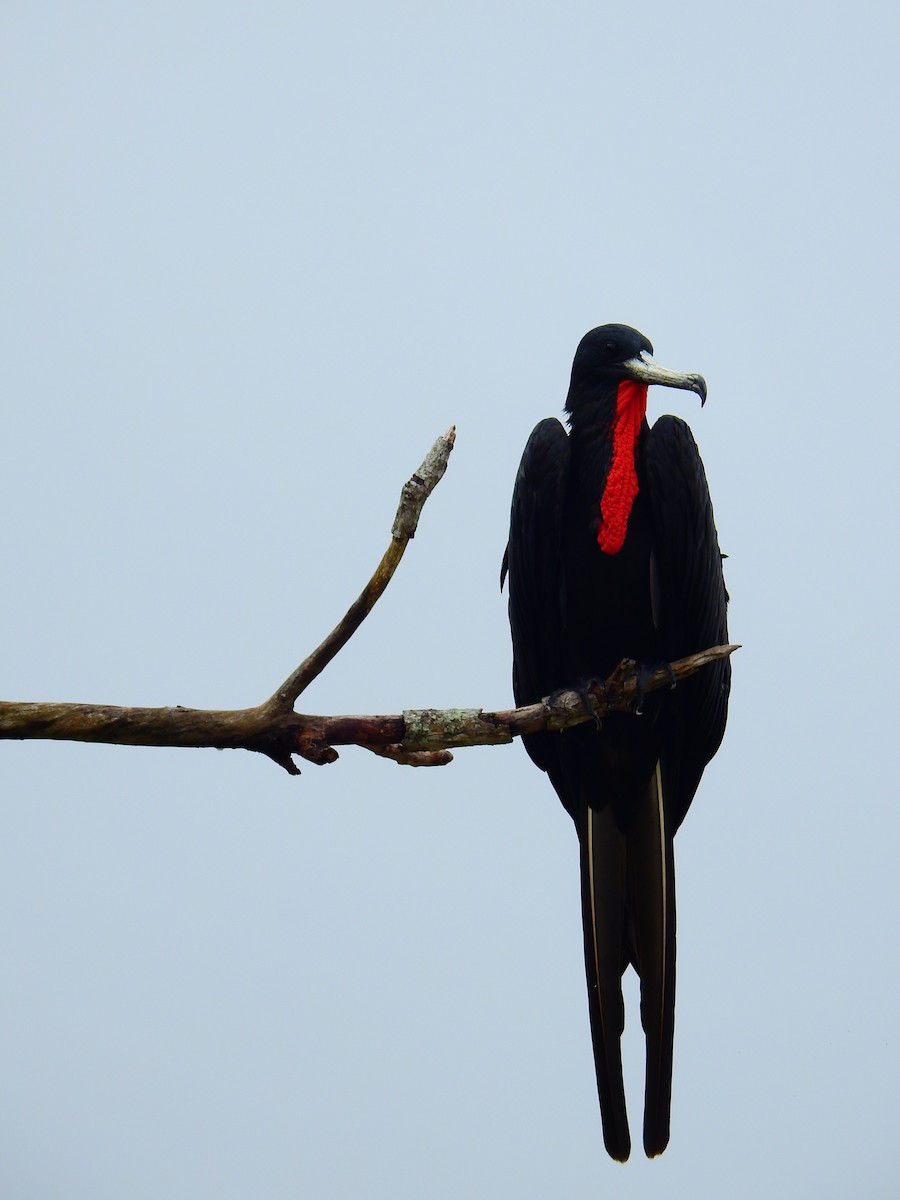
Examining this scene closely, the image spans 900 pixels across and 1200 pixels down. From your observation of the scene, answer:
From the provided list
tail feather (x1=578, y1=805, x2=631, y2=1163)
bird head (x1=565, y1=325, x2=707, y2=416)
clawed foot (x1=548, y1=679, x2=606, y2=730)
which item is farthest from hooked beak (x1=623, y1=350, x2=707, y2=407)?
tail feather (x1=578, y1=805, x2=631, y2=1163)

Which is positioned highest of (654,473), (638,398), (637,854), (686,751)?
(638,398)

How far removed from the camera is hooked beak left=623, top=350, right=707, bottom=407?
4.12 metres

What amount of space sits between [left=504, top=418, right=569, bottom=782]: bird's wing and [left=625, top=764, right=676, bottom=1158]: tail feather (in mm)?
502

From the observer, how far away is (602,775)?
4.36 meters

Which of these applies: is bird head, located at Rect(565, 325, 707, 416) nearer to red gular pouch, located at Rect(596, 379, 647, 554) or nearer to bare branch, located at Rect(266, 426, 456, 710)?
red gular pouch, located at Rect(596, 379, 647, 554)

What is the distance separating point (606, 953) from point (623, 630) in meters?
1.00

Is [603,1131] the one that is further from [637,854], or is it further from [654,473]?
[654,473]

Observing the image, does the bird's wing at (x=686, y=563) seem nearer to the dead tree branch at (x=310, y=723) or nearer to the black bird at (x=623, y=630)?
the black bird at (x=623, y=630)

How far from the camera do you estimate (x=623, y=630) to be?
4172mm

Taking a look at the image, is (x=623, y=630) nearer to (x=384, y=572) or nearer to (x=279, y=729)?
(x=384, y=572)

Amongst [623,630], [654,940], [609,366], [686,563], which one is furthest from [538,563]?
[654,940]

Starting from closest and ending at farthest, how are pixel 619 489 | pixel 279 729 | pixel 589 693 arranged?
pixel 279 729, pixel 589 693, pixel 619 489

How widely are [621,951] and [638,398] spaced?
1.71 meters

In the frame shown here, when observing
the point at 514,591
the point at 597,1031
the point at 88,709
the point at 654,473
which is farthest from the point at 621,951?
the point at 88,709
